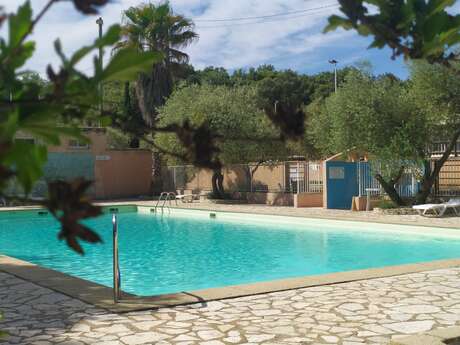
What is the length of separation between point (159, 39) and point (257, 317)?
2557 centimetres

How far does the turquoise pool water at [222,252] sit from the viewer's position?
35.3ft

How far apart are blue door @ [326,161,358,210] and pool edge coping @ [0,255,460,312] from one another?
A: 12.3 m

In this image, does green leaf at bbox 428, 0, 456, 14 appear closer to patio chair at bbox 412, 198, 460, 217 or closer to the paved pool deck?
the paved pool deck

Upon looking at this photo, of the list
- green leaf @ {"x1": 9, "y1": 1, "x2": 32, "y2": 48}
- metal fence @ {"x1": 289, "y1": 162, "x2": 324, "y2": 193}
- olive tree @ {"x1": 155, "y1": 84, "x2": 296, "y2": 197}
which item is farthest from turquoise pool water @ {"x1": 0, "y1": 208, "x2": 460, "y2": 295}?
green leaf @ {"x1": 9, "y1": 1, "x2": 32, "y2": 48}

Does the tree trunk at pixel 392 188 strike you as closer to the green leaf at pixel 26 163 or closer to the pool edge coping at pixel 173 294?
the pool edge coping at pixel 173 294

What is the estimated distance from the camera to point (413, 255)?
12.3 meters

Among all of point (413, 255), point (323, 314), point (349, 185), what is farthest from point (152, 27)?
point (323, 314)

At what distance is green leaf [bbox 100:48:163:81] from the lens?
1030mm

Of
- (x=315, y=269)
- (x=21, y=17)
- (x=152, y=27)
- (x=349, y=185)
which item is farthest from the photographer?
(x=152, y=27)

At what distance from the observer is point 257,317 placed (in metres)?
5.80

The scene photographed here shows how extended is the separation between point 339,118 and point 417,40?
18215 mm

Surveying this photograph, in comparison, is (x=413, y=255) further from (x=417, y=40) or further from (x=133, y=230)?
Result: (x=417, y=40)

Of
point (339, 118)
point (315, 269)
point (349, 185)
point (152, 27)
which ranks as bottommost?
point (315, 269)

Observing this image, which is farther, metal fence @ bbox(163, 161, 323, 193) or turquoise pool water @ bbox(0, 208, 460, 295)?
metal fence @ bbox(163, 161, 323, 193)
